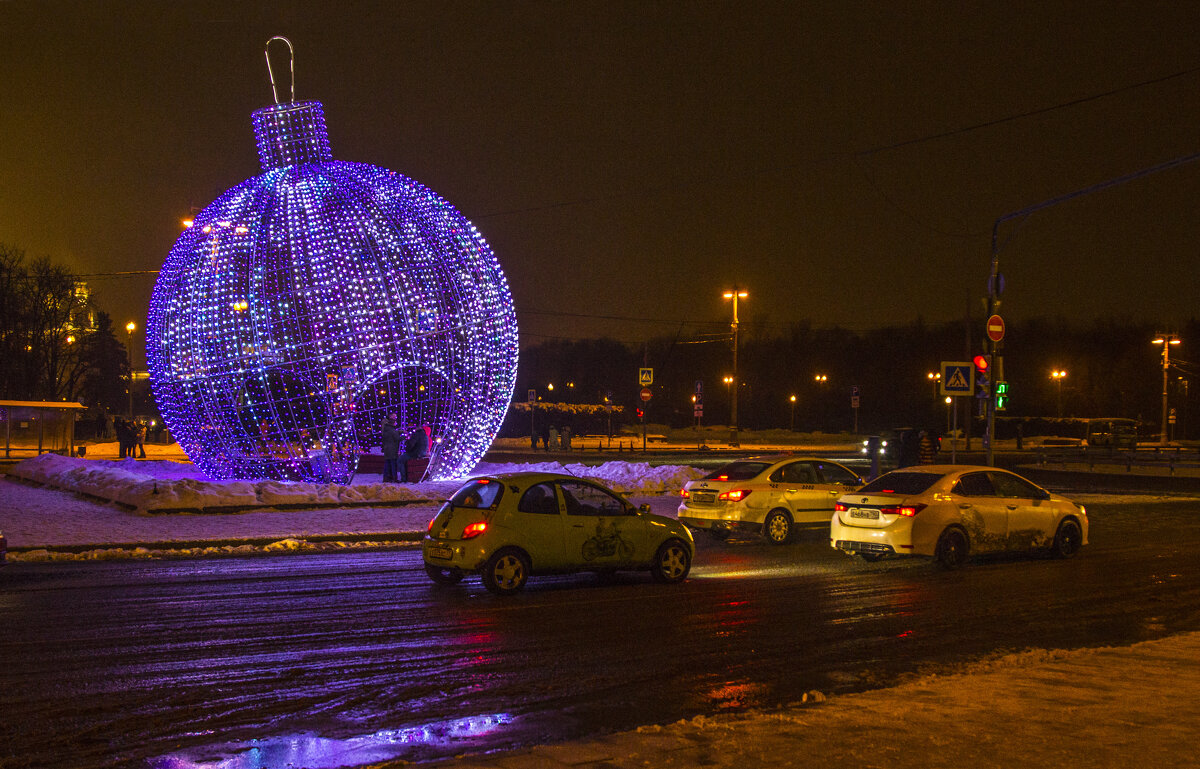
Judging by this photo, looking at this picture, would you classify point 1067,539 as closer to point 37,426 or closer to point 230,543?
point 230,543

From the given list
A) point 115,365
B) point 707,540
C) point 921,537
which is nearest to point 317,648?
point 921,537

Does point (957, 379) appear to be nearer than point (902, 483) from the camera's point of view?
No

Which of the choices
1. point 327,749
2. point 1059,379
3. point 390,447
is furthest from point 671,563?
point 1059,379

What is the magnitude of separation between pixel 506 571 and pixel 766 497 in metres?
6.04

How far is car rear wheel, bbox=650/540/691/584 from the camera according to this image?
475 inches

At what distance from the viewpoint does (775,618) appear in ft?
32.0

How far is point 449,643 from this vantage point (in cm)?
845

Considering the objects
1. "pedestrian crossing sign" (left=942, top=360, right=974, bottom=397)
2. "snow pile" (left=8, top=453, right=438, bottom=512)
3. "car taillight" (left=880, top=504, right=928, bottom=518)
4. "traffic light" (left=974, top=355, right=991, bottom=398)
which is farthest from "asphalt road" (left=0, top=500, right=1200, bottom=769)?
"traffic light" (left=974, top=355, right=991, bottom=398)

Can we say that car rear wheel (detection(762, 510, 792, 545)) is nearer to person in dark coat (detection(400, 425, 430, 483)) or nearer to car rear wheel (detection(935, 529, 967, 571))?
car rear wheel (detection(935, 529, 967, 571))

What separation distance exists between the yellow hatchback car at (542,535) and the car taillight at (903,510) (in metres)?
2.92

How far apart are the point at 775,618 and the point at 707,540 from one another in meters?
7.28

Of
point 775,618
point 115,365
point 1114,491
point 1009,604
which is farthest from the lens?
point 115,365

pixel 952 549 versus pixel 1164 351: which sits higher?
pixel 1164 351

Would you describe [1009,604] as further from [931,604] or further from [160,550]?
[160,550]
